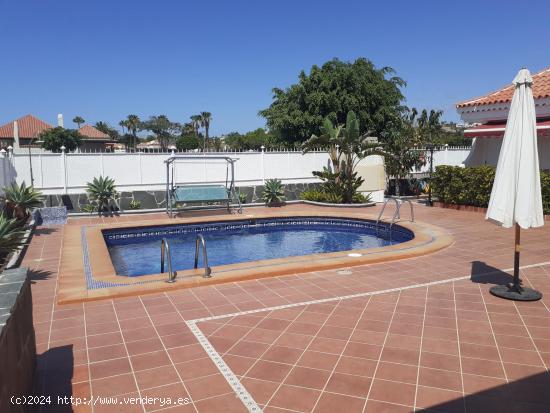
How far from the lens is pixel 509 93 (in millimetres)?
15891

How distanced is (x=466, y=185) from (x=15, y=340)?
1552 cm

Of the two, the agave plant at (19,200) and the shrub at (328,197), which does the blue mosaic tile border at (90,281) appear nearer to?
the agave plant at (19,200)

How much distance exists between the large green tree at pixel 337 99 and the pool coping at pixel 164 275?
18.6m

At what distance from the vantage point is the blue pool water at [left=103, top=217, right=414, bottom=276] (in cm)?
1102

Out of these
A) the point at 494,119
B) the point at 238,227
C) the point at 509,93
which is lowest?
the point at 238,227

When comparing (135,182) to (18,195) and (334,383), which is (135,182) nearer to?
(18,195)

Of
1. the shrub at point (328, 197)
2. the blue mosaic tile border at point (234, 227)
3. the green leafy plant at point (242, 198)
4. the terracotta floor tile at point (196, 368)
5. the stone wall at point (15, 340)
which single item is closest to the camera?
the stone wall at point (15, 340)

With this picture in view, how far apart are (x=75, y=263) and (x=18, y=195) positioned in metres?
4.76

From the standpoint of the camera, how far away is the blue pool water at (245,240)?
11023 millimetres

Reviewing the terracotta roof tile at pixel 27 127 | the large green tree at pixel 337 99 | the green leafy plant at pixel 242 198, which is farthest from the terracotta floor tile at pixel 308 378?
the terracotta roof tile at pixel 27 127

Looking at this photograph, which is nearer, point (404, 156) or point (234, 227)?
point (234, 227)

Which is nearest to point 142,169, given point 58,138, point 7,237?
point 7,237

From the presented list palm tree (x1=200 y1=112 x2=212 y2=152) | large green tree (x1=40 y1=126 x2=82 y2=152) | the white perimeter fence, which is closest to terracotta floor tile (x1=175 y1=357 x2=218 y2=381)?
the white perimeter fence

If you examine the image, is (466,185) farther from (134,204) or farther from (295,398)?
(295,398)
